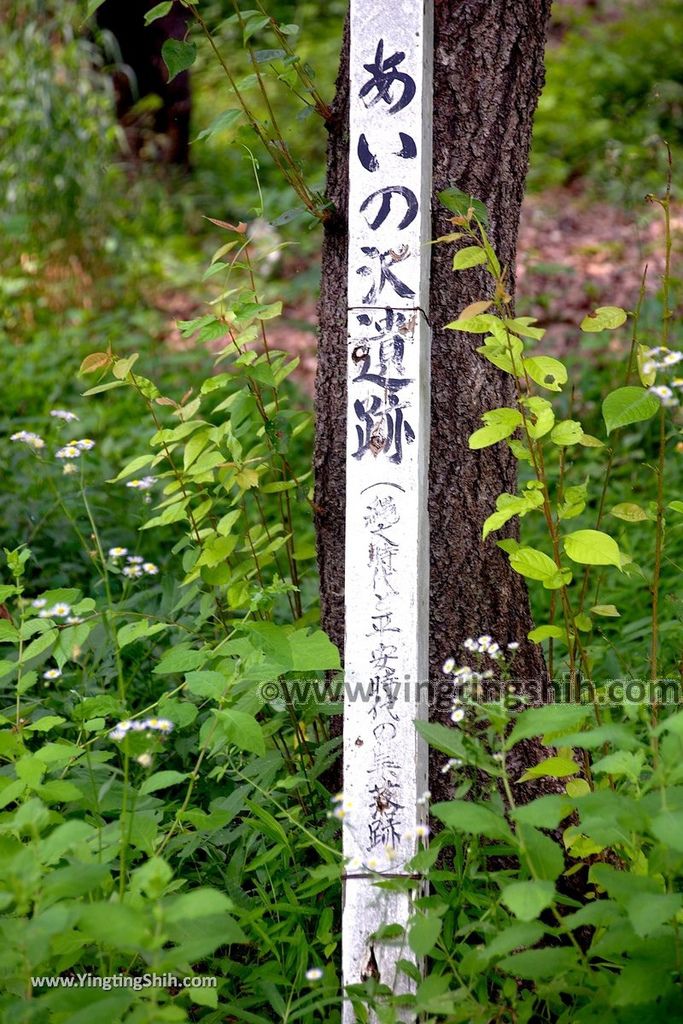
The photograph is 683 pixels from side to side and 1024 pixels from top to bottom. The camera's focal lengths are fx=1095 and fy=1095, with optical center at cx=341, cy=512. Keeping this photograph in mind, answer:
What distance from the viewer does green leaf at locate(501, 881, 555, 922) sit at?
53.9 inches

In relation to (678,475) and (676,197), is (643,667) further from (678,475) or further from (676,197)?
(676,197)

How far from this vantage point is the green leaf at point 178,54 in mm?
2055

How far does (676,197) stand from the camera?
21.1ft

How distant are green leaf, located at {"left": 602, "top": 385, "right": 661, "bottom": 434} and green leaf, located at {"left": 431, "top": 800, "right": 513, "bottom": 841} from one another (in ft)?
2.32

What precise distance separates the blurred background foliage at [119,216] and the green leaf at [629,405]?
92 centimetres

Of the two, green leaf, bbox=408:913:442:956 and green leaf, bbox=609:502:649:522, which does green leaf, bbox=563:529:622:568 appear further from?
green leaf, bbox=408:913:442:956

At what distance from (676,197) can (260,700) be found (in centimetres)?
537

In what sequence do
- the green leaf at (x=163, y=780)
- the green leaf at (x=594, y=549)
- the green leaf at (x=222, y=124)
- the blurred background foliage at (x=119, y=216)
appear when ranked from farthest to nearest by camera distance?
the blurred background foliage at (x=119, y=216) → the green leaf at (x=222, y=124) → the green leaf at (x=594, y=549) → the green leaf at (x=163, y=780)

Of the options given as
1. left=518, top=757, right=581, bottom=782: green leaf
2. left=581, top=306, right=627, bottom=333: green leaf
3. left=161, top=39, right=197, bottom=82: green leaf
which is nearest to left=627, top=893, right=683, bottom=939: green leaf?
left=518, top=757, right=581, bottom=782: green leaf

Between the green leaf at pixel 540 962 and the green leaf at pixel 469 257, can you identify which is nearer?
→ the green leaf at pixel 540 962

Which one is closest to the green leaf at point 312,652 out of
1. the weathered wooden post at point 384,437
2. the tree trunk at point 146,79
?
the weathered wooden post at point 384,437

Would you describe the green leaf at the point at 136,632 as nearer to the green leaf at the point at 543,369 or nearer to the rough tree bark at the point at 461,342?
the rough tree bark at the point at 461,342

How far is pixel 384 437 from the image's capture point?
1808 mm

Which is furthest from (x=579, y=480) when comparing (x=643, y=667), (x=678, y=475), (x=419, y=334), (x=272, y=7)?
(x=272, y=7)
